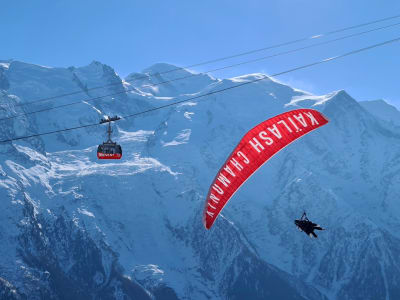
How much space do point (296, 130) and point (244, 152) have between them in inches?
133

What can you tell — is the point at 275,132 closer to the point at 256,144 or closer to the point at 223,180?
the point at 256,144

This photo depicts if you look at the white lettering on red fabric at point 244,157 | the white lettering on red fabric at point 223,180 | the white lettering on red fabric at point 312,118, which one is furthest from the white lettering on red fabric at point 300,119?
the white lettering on red fabric at point 223,180

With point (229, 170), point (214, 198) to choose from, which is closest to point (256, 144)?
point (229, 170)

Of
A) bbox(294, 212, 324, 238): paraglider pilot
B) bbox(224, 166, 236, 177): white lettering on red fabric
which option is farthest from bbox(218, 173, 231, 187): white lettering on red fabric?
bbox(294, 212, 324, 238): paraglider pilot

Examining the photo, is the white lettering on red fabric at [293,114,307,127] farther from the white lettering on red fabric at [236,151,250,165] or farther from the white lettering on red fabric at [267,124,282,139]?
the white lettering on red fabric at [236,151,250,165]

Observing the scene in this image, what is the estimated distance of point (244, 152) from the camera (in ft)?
119

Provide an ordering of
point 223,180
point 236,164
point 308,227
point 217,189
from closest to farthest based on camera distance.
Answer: point 236,164
point 223,180
point 217,189
point 308,227

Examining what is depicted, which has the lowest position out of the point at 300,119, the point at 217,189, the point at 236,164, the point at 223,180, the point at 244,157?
the point at 217,189

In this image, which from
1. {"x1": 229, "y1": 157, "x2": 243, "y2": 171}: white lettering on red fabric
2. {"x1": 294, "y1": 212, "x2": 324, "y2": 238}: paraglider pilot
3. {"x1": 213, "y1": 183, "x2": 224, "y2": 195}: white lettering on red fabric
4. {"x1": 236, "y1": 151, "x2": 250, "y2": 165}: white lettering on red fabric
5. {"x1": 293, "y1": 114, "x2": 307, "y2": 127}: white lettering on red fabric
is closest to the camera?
{"x1": 236, "y1": 151, "x2": 250, "y2": 165}: white lettering on red fabric

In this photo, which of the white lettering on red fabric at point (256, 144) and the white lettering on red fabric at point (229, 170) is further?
the white lettering on red fabric at point (229, 170)

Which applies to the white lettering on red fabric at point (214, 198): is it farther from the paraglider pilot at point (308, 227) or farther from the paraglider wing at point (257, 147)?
the paraglider pilot at point (308, 227)

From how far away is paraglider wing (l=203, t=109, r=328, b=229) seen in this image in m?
36.1

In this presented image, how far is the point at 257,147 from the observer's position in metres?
36.3

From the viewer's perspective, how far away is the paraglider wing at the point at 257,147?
36125 mm
